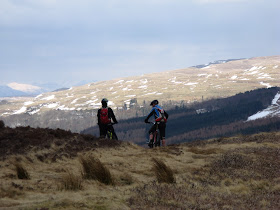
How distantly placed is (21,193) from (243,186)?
7419mm

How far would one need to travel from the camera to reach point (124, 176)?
13.0 metres

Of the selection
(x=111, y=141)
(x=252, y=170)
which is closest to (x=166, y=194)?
(x=252, y=170)

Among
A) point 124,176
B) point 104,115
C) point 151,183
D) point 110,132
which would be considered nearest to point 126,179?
point 124,176

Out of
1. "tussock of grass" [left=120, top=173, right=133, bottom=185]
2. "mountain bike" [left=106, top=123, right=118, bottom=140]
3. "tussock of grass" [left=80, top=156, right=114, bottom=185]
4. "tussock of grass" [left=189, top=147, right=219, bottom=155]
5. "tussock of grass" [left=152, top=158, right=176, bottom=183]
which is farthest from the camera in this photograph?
"mountain bike" [left=106, top=123, right=118, bottom=140]

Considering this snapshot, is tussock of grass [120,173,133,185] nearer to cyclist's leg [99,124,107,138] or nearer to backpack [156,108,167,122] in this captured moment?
backpack [156,108,167,122]

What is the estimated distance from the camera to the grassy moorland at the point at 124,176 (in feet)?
29.5

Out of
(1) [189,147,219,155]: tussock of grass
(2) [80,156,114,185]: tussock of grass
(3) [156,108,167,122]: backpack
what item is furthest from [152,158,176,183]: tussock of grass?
(3) [156,108,167,122]: backpack

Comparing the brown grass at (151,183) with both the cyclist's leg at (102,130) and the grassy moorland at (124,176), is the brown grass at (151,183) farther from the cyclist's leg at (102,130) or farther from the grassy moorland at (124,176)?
the cyclist's leg at (102,130)

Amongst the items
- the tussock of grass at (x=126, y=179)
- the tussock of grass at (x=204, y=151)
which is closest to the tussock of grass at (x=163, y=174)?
the tussock of grass at (x=126, y=179)

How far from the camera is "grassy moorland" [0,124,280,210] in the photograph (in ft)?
29.5

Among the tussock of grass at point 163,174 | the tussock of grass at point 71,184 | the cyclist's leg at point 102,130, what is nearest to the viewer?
the tussock of grass at point 71,184

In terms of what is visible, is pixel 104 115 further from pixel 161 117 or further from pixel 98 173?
pixel 98 173

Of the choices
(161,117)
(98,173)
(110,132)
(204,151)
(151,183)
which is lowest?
(204,151)

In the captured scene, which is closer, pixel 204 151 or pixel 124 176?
pixel 124 176
